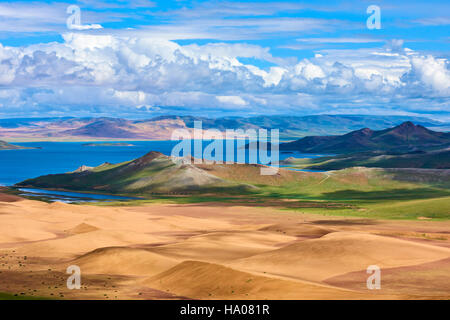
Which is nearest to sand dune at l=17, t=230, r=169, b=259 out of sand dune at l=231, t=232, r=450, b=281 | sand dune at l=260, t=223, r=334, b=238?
sand dune at l=260, t=223, r=334, b=238

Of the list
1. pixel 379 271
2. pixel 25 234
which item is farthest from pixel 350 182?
pixel 379 271

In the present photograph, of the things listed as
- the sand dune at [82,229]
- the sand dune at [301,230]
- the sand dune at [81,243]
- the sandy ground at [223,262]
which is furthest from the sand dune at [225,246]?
the sand dune at [82,229]

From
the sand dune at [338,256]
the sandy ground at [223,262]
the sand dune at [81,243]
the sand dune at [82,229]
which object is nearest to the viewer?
the sandy ground at [223,262]

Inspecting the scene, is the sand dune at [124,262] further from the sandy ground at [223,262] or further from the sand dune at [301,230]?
the sand dune at [301,230]

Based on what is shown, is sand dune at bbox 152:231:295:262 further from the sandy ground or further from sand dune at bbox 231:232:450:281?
sand dune at bbox 231:232:450:281

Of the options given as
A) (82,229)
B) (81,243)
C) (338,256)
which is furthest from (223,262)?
(82,229)
